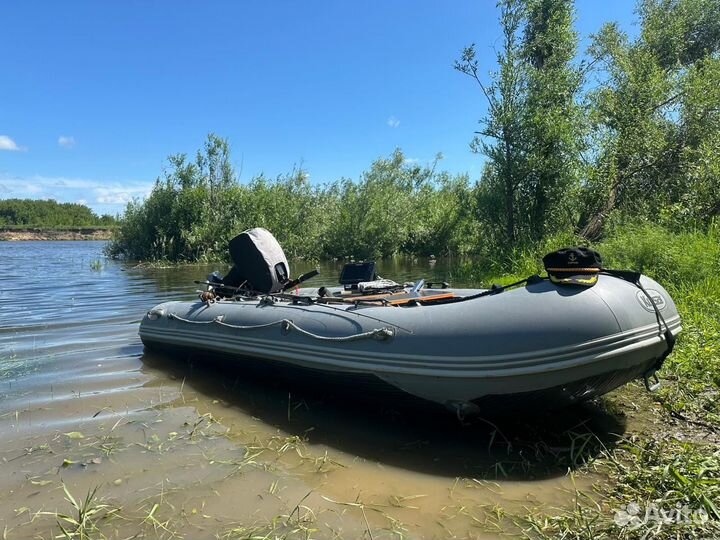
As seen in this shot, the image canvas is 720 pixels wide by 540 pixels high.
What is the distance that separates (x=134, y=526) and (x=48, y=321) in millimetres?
5603

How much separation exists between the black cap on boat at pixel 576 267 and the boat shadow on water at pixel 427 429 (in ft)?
2.60

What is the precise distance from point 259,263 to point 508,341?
9.63 feet

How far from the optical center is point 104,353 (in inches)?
208

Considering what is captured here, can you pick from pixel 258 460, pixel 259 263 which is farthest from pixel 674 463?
pixel 259 263

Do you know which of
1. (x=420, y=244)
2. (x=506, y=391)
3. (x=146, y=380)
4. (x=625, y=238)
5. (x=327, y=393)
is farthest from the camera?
(x=420, y=244)

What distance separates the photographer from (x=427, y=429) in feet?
10.6

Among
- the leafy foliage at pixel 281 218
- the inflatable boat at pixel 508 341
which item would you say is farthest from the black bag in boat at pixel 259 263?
the leafy foliage at pixel 281 218

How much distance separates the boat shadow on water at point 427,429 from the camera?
8.93 ft

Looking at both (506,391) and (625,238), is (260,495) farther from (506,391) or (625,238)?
(625,238)

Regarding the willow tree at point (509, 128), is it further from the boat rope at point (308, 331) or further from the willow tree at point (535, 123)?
the boat rope at point (308, 331)

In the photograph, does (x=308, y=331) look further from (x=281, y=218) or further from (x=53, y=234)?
(x=53, y=234)

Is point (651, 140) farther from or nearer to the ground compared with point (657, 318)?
farther from the ground

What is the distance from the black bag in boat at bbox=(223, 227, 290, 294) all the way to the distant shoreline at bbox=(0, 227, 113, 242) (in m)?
66.1

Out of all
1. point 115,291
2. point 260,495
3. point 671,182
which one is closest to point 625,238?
point 671,182
